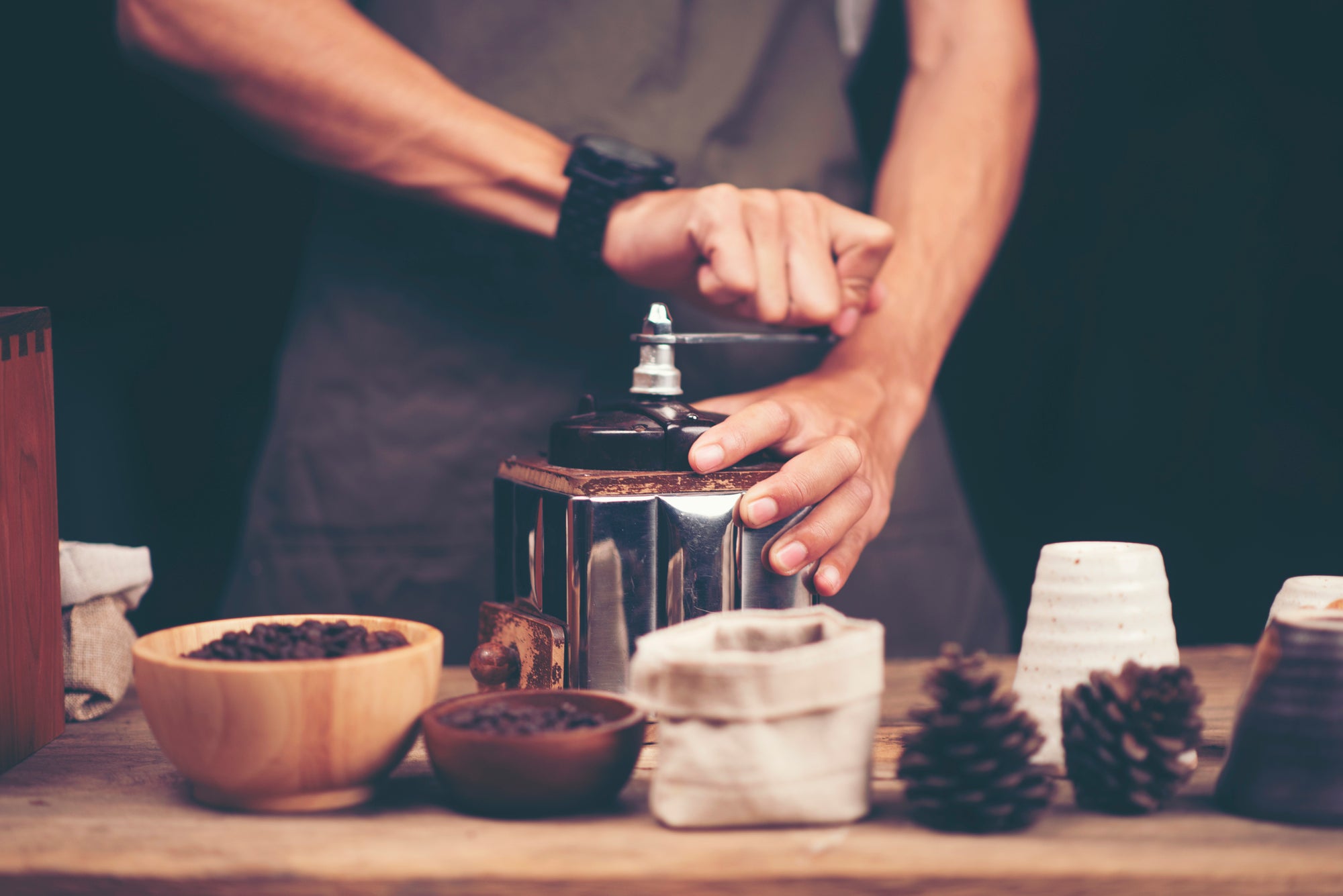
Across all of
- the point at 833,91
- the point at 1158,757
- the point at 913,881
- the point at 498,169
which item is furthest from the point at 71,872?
the point at 833,91

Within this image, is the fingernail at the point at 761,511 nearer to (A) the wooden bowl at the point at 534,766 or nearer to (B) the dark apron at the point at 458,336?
(A) the wooden bowl at the point at 534,766

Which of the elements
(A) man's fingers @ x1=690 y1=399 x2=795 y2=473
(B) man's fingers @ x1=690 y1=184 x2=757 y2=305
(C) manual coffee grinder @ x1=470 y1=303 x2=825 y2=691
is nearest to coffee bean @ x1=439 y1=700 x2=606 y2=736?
(C) manual coffee grinder @ x1=470 y1=303 x2=825 y2=691

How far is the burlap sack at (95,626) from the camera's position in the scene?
968 mm

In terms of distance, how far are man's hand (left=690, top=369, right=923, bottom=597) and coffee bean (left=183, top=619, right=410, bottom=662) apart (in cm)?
26

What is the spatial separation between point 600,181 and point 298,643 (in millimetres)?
620

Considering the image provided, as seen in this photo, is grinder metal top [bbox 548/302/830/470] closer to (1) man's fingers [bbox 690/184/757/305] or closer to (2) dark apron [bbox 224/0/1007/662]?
(1) man's fingers [bbox 690/184/757/305]

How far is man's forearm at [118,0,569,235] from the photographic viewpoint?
1.17 m

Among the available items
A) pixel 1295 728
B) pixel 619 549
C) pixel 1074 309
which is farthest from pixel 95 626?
pixel 1074 309

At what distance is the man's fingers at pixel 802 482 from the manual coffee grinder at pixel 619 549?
0.04 feet

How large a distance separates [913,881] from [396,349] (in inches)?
37.8

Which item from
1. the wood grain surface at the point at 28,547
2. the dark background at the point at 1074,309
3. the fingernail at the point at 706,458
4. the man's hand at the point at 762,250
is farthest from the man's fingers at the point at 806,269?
the dark background at the point at 1074,309

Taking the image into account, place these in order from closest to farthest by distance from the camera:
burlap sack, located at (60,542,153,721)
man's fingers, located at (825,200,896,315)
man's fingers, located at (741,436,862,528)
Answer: man's fingers, located at (741,436,862,528)
burlap sack, located at (60,542,153,721)
man's fingers, located at (825,200,896,315)

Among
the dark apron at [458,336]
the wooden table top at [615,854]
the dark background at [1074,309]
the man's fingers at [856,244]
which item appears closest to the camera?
the wooden table top at [615,854]

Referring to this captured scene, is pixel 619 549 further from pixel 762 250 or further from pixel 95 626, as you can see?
pixel 95 626
